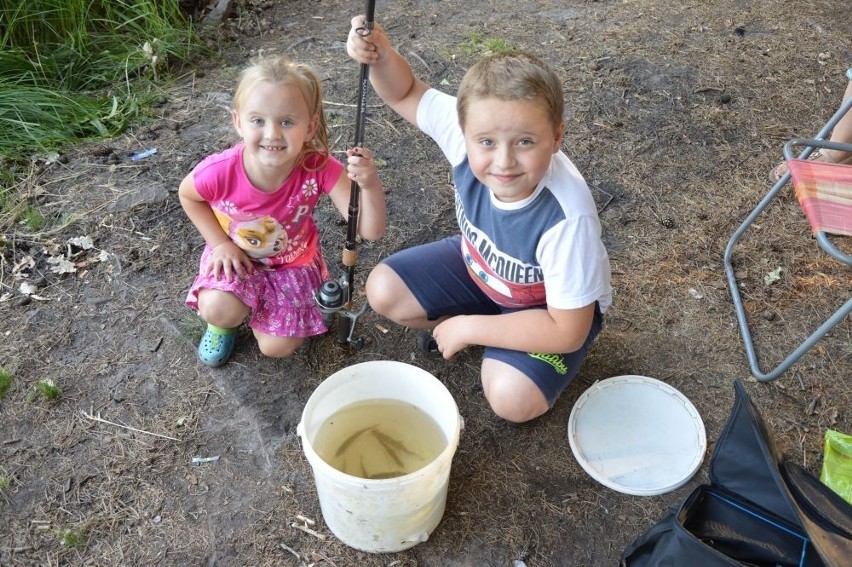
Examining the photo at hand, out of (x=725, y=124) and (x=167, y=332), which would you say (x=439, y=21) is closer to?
(x=725, y=124)

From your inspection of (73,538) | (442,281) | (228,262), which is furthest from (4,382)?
(442,281)

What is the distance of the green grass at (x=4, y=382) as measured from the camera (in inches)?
91.1

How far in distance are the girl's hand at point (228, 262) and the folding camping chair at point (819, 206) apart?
1.77 meters

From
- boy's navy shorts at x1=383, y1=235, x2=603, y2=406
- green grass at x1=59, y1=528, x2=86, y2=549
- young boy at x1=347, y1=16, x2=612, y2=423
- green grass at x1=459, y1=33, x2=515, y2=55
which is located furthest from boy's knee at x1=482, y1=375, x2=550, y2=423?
green grass at x1=459, y1=33, x2=515, y2=55

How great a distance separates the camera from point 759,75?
3.96 meters

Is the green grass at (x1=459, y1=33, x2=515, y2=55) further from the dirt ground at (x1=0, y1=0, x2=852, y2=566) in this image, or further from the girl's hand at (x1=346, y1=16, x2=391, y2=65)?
the girl's hand at (x1=346, y1=16, x2=391, y2=65)

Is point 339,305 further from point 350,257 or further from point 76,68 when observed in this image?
point 76,68

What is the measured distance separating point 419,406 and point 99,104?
257cm

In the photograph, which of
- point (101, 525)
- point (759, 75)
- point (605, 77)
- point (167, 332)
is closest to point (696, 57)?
point (759, 75)

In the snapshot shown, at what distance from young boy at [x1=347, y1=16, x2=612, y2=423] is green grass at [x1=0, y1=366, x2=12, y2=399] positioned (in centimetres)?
124

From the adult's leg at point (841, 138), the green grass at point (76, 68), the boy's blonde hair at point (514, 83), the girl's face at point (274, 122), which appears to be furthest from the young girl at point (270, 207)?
the adult's leg at point (841, 138)

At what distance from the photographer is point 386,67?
80.9 inches

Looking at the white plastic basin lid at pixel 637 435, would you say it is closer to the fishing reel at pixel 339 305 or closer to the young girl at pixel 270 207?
the fishing reel at pixel 339 305

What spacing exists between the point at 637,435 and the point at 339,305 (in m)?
1.03
